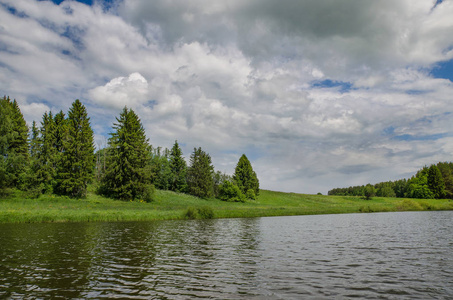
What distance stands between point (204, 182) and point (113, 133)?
3405cm

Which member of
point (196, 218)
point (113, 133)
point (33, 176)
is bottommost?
point (196, 218)

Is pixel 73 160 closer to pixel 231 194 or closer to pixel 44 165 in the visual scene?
pixel 44 165

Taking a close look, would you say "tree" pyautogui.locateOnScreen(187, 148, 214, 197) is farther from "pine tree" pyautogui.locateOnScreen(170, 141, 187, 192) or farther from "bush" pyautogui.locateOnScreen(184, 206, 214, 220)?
"bush" pyautogui.locateOnScreen(184, 206, 214, 220)

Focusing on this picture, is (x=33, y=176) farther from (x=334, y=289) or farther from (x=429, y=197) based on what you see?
(x=429, y=197)

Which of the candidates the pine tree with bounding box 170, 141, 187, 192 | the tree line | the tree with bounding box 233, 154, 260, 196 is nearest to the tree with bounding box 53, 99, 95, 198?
the tree line

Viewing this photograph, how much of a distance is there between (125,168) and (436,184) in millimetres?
131025

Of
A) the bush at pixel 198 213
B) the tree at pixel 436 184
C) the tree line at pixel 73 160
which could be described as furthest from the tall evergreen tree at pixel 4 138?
the tree at pixel 436 184

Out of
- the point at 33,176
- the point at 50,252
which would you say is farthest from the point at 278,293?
the point at 33,176

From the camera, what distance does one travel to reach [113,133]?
7350cm

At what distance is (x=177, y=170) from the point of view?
98750 millimetres

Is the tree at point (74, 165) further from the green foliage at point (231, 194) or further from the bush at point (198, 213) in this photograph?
the green foliage at point (231, 194)

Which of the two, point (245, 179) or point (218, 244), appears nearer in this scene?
point (218, 244)

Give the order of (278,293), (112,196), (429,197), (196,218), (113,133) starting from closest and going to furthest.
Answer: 1. (278,293)
2. (196,218)
3. (112,196)
4. (113,133)
5. (429,197)

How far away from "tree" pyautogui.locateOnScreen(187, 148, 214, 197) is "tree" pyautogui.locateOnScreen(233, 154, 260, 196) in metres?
16.3
